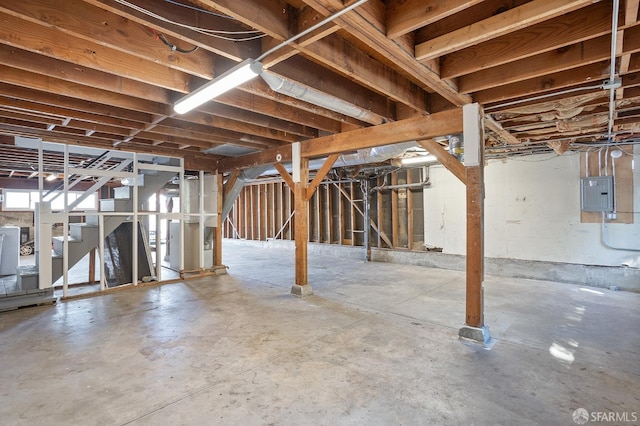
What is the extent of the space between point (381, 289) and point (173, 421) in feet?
11.4

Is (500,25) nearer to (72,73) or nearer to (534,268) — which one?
(72,73)

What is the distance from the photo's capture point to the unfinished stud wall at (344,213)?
7242 mm

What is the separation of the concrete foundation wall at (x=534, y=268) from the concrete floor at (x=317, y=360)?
0.35 m

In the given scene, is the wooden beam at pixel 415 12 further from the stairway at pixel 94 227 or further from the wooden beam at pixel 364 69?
the stairway at pixel 94 227

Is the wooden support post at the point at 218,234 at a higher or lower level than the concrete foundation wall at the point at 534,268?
higher

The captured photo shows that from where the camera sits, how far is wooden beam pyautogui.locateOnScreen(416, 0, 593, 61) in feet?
5.41

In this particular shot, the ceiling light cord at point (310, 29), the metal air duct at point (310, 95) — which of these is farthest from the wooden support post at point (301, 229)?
the ceiling light cord at point (310, 29)

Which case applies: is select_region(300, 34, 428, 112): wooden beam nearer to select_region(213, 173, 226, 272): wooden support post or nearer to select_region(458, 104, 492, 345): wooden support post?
select_region(458, 104, 492, 345): wooden support post

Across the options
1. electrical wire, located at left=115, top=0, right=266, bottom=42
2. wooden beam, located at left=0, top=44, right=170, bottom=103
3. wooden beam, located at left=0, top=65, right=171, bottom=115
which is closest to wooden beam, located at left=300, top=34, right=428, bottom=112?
electrical wire, located at left=115, top=0, right=266, bottom=42

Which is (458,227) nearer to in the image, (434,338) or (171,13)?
(434,338)

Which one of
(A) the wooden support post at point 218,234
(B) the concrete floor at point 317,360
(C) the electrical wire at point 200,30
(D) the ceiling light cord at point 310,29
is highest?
(C) the electrical wire at point 200,30

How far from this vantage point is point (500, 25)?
5.98 feet

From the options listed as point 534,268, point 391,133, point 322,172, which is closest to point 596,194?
point 534,268

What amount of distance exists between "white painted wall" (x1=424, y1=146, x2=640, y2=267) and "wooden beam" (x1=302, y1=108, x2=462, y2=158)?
133 inches
